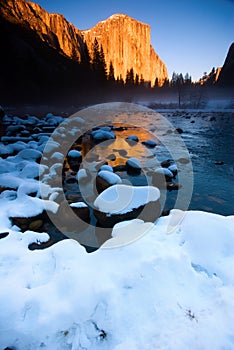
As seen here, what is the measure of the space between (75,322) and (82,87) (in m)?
36.2

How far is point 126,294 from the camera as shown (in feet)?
4.77

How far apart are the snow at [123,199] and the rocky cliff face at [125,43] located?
9870 cm

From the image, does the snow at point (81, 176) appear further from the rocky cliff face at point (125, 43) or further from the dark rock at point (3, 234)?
the rocky cliff face at point (125, 43)

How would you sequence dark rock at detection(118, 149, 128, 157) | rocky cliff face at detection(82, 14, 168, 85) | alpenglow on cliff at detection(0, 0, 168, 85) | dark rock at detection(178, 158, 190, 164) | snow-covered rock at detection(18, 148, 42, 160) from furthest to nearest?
rocky cliff face at detection(82, 14, 168, 85)
alpenglow on cliff at detection(0, 0, 168, 85)
dark rock at detection(118, 149, 128, 157)
dark rock at detection(178, 158, 190, 164)
snow-covered rock at detection(18, 148, 42, 160)

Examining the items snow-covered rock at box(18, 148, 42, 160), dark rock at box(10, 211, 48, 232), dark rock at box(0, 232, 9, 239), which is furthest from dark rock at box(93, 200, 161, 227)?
snow-covered rock at box(18, 148, 42, 160)

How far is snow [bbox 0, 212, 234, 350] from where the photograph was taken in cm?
120

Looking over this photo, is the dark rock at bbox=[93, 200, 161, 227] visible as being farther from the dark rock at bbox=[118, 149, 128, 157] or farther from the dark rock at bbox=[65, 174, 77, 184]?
the dark rock at bbox=[118, 149, 128, 157]

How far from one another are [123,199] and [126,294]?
1.73m

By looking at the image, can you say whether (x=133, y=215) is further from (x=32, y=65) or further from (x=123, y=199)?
(x=32, y=65)

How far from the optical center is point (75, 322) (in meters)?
1.30

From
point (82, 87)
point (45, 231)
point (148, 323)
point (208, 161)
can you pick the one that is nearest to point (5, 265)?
point (45, 231)

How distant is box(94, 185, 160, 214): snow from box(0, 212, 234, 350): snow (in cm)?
93

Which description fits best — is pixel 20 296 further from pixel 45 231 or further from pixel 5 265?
pixel 45 231

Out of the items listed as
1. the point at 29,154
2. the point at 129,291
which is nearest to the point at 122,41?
the point at 29,154
